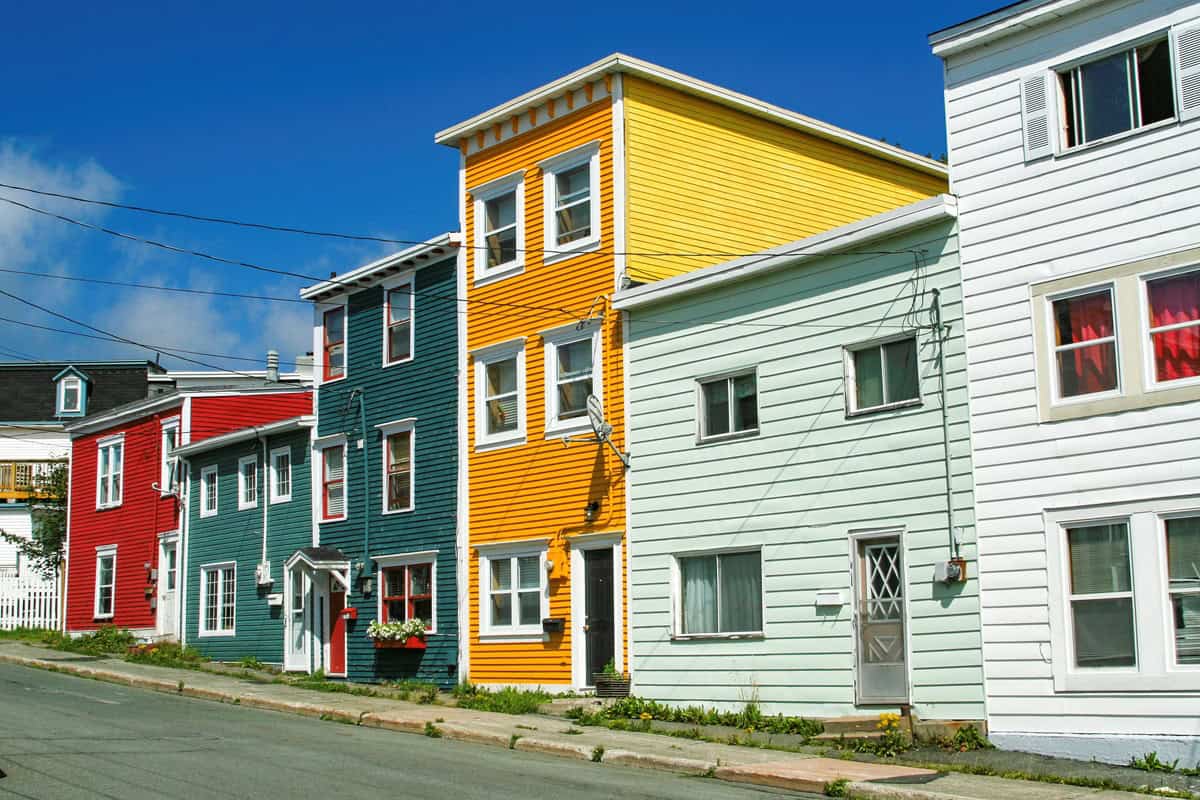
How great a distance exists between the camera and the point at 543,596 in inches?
990

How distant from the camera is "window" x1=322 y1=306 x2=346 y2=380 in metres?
31.5

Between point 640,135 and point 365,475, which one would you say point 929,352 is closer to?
point 640,135

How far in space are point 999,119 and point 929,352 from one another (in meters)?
3.21

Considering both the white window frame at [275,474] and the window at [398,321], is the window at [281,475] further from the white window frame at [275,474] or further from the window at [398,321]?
the window at [398,321]

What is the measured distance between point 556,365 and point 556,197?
330cm

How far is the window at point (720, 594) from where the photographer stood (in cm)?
2106

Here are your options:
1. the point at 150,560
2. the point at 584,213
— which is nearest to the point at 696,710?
the point at 584,213

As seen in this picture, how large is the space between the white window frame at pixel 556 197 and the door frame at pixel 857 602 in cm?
822

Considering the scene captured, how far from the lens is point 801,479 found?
2038 centimetres

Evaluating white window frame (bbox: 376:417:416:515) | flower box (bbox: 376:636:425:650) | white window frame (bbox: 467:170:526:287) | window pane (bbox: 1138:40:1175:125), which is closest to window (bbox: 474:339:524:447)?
white window frame (bbox: 467:170:526:287)

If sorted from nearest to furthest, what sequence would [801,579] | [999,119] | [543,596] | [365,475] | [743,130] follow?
[999,119] → [801,579] → [543,596] → [743,130] → [365,475]

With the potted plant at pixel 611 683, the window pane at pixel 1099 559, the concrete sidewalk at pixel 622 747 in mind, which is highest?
the window pane at pixel 1099 559

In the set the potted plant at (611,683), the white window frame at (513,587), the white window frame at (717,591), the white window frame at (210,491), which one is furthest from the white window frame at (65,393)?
the white window frame at (717,591)

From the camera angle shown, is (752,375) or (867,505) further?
(752,375)
